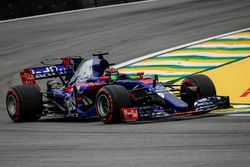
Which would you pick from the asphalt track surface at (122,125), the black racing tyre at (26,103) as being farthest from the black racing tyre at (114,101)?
the black racing tyre at (26,103)

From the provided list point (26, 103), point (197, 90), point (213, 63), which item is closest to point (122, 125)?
point (197, 90)

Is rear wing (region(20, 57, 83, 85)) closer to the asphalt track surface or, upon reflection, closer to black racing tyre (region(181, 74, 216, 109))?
the asphalt track surface

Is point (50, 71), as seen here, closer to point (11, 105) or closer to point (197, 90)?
point (11, 105)

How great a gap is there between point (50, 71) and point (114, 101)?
3255 millimetres

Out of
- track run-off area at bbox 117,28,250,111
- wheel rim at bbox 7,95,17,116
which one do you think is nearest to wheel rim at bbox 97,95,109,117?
wheel rim at bbox 7,95,17,116

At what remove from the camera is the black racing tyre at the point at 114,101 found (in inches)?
513

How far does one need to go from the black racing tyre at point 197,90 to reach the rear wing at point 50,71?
2.74 metres

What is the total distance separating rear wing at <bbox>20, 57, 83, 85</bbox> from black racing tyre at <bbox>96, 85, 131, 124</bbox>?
268 cm

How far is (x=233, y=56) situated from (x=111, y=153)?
944 cm

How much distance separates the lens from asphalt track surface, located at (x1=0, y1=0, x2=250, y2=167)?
959 centimetres

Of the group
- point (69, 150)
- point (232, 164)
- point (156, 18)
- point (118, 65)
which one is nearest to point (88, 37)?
point (156, 18)

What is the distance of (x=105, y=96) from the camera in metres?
13.3

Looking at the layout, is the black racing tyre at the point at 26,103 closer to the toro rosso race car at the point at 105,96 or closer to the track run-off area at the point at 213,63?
the toro rosso race car at the point at 105,96

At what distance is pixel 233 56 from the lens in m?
18.8
